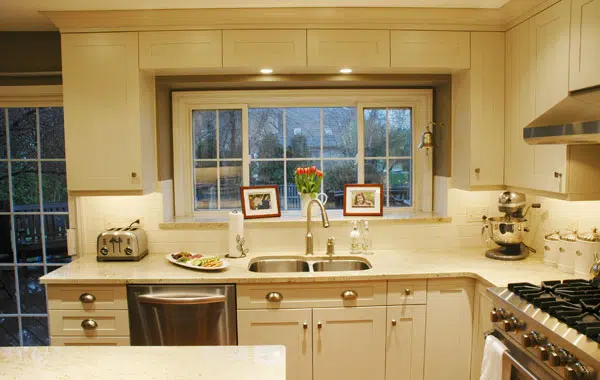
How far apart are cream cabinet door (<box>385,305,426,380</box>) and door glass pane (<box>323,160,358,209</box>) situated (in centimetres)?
109

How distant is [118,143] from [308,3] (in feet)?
4.57

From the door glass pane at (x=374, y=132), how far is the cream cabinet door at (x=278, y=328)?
137 centimetres

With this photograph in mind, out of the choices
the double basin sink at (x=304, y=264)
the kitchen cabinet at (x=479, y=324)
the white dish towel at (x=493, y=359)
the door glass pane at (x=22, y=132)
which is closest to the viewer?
the white dish towel at (x=493, y=359)

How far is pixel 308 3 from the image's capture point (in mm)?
2535

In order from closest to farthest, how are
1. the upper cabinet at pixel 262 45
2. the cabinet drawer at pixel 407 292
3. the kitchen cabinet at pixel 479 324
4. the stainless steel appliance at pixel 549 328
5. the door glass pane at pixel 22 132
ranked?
the stainless steel appliance at pixel 549 328, the kitchen cabinet at pixel 479 324, the cabinet drawer at pixel 407 292, the upper cabinet at pixel 262 45, the door glass pane at pixel 22 132

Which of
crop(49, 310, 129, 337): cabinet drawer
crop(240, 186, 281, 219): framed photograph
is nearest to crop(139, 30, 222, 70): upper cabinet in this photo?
crop(240, 186, 281, 219): framed photograph

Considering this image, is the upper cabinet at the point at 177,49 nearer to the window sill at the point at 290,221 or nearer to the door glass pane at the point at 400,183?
the window sill at the point at 290,221

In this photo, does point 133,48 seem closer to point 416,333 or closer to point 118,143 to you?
point 118,143

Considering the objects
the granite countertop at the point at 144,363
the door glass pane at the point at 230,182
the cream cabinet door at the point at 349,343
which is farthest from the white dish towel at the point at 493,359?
the door glass pane at the point at 230,182

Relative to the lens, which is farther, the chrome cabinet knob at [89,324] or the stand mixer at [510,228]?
the stand mixer at [510,228]

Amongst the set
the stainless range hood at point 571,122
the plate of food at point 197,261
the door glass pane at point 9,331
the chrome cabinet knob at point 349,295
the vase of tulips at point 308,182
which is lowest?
the door glass pane at point 9,331

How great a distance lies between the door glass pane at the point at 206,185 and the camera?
10.9 ft

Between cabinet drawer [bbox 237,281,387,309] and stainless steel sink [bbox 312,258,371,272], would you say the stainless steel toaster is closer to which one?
cabinet drawer [bbox 237,281,387,309]

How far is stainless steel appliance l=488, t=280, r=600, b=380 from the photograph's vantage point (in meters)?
1.58
